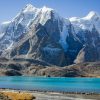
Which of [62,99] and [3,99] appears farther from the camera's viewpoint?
[62,99]

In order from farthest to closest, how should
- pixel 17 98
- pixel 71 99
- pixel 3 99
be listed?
1. pixel 71 99
2. pixel 17 98
3. pixel 3 99

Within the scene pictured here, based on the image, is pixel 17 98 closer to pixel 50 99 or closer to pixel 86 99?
pixel 50 99

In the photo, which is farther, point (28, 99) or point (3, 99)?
point (28, 99)

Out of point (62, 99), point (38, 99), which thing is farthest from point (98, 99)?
point (38, 99)

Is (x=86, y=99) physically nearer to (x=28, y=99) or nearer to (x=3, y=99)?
(x=28, y=99)

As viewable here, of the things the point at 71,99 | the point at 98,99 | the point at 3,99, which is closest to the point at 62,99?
the point at 71,99

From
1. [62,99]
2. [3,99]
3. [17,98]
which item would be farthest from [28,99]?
[3,99]

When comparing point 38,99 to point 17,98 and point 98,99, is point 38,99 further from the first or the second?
point 98,99

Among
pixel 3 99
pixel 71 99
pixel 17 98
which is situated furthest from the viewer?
pixel 71 99
